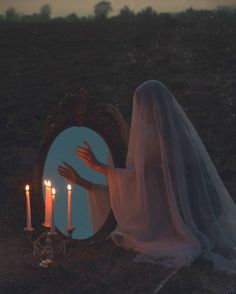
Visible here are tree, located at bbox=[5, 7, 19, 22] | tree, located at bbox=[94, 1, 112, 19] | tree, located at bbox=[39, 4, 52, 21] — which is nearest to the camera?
tree, located at bbox=[94, 1, 112, 19]

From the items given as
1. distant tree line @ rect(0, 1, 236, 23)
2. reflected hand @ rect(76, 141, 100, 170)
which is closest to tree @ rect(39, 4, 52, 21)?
distant tree line @ rect(0, 1, 236, 23)

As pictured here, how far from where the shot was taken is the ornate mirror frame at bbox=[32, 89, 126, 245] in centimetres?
478

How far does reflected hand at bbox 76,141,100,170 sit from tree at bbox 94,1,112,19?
9.00m

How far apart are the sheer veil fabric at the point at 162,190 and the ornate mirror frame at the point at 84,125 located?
0.10m

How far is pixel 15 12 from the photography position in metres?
13.8

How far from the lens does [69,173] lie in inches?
189

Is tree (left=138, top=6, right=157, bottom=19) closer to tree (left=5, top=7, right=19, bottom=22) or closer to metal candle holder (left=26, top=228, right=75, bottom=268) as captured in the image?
tree (left=5, top=7, right=19, bottom=22)

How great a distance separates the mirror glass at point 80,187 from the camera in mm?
4801

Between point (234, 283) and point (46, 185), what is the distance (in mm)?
1417

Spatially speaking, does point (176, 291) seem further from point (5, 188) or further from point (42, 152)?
point (5, 188)

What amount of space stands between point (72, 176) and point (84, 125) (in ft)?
1.27

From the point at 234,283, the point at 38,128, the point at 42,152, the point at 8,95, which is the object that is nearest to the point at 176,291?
the point at 234,283

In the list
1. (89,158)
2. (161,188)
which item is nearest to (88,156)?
(89,158)

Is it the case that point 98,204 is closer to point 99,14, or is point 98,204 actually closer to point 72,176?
point 72,176
